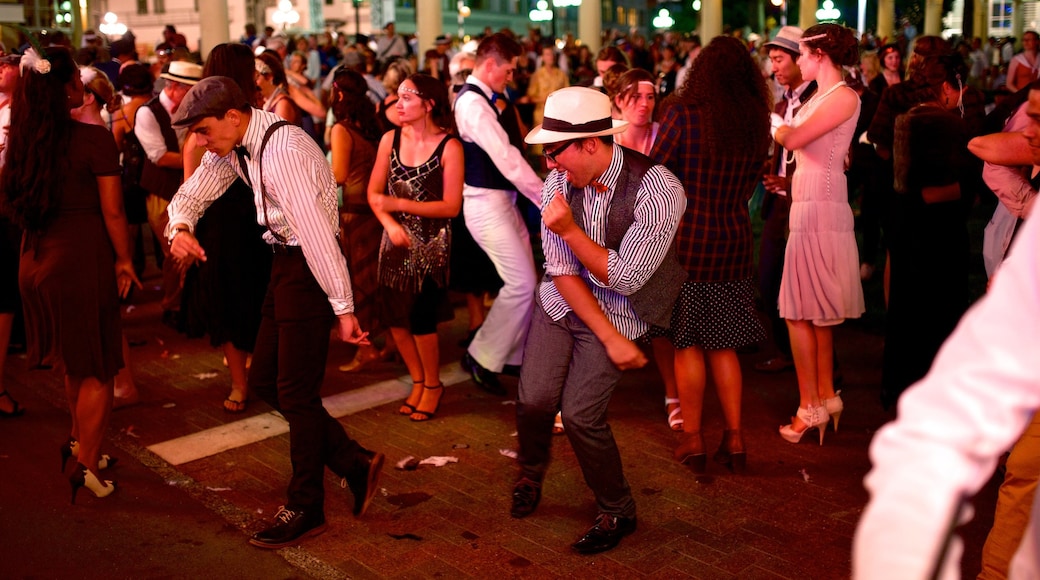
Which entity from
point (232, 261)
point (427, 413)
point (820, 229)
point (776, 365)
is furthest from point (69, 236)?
point (776, 365)

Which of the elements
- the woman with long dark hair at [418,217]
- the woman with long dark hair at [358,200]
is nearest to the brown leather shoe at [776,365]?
the woman with long dark hair at [418,217]

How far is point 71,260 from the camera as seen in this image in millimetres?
5031

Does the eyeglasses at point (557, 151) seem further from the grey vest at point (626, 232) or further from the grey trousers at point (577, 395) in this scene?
the grey trousers at point (577, 395)

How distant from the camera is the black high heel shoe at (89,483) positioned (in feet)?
16.4

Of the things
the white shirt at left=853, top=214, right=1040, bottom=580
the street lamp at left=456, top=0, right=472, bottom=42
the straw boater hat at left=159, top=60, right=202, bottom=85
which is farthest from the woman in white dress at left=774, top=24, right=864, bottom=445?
the street lamp at left=456, top=0, right=472, bottom=42

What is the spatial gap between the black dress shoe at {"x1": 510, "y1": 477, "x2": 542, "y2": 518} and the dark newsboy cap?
2062 mm

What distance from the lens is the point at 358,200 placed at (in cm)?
675

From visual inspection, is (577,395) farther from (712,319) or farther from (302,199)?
(302,199)

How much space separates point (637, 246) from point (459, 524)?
1.56 metres

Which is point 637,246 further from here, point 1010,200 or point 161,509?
point 161,509

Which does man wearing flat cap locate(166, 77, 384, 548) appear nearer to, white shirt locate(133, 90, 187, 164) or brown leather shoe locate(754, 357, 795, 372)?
white shirt locate(133, 90, 187, 164)

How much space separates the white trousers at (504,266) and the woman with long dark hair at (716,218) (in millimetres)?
1483

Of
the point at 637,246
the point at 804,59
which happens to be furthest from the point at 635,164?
the point at 804,59

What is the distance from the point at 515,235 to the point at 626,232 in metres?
2.43
